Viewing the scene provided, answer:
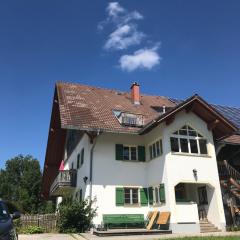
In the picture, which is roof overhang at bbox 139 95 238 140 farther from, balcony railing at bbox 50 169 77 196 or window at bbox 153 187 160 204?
balcony railing at bbox 50 169 77 196

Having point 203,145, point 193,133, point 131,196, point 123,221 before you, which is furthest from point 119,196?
point 203,145

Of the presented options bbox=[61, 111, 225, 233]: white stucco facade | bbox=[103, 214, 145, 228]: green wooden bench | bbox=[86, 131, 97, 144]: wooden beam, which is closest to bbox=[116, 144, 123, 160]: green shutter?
bbox=[61, 111, 225, 233]: white stucco facade

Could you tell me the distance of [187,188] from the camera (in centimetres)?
2141

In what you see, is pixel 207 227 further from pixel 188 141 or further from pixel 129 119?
pixel 129 119

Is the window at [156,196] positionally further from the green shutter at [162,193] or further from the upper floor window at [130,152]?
the upper floor window at [130,152]

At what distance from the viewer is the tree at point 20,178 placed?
56.1 metres

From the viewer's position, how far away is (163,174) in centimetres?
1923

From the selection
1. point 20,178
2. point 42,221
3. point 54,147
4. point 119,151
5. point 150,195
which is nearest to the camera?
point 42,221

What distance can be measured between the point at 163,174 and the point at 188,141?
271cm

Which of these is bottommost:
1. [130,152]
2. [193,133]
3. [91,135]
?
[130,152]

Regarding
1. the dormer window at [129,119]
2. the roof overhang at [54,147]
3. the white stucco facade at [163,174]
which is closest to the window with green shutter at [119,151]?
the white stucco facade at [163,174]

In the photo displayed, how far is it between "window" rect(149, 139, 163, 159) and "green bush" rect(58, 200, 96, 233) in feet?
17.2

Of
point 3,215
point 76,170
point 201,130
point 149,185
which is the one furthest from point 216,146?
point 3,215

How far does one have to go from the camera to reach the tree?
5606cm
